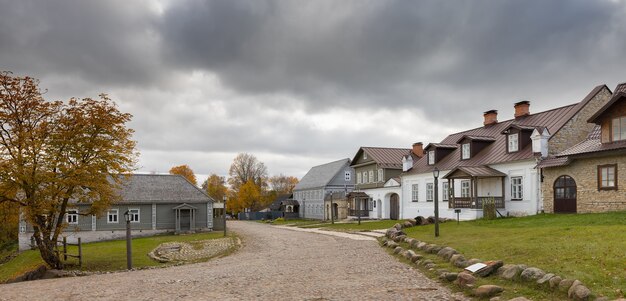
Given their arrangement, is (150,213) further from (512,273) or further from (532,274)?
(532,274)

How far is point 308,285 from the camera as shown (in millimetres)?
12172

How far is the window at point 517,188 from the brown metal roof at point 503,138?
1.22 metres

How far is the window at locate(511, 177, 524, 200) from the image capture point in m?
29.5

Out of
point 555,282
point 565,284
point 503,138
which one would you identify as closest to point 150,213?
point 503,138

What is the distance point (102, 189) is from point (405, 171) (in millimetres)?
25018

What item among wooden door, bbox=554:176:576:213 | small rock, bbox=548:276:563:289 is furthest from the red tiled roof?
small rock, bbox=548:276:563:289

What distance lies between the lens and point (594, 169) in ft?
82.1

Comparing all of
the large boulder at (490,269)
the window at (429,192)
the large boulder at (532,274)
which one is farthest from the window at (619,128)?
the large boulder at (532,274)

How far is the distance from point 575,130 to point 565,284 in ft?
74.5

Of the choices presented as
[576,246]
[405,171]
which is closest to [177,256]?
[576,246]

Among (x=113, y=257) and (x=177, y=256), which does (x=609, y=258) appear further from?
(x=113, y=257)

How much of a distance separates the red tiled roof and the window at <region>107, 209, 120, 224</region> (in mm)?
22618

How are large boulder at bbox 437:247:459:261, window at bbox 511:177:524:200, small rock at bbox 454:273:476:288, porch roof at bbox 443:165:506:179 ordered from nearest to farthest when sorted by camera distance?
small rock at bbox 454:273:476:288 < large boulder at bbox 437:247:459:261 < window at bbox 511:177:524:200 < porch roof at bbox 443:165:506:179

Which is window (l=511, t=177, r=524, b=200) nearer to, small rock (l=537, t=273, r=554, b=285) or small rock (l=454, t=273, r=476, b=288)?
small rock (l=454, t=273, r=476, b=288)
